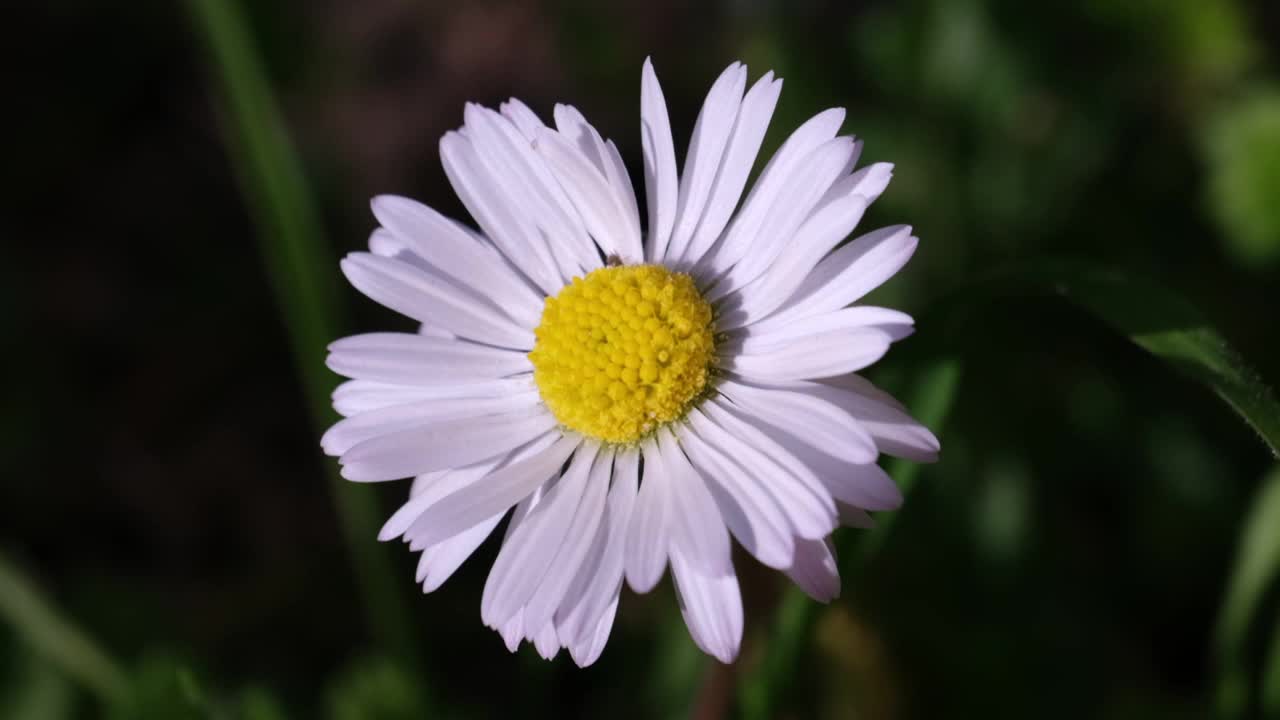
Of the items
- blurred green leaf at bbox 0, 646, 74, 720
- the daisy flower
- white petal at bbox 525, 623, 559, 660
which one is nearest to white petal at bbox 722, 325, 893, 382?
the daisy flower

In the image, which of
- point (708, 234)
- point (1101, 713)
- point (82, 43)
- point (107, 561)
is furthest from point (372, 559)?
point (82, 43)

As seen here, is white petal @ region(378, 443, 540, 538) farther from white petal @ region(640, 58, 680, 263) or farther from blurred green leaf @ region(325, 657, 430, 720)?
blurred green leaf @ region(325, 657, 430, 720)

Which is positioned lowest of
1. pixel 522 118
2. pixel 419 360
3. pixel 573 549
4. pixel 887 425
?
pixel 573 549

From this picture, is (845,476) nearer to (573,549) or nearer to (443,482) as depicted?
(573,549)

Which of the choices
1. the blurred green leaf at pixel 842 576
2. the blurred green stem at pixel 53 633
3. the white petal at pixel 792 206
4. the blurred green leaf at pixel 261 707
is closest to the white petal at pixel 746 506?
the white petal at pixel 792 206

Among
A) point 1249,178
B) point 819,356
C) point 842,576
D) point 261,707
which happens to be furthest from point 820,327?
point 1249,178

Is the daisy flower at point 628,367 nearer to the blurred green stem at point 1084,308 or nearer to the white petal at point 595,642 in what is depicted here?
the white petal at point 595,642
